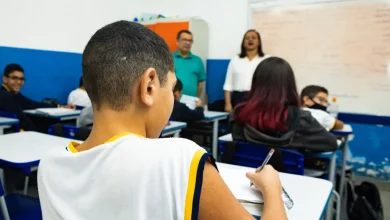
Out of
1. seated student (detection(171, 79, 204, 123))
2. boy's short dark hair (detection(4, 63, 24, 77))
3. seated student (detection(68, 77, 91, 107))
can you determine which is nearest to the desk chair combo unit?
seated student (detection(171, 79, 204, 123))

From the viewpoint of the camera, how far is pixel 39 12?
418cm

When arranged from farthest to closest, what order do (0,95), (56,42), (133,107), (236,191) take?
(56,42) → (0,95) → (236,191) → (133,107)

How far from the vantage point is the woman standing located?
14.2 feet

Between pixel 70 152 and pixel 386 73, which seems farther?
pixel 386 73

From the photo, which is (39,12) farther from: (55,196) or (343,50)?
(55,196)

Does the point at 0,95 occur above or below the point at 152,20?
below

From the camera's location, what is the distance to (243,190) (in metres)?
1.02

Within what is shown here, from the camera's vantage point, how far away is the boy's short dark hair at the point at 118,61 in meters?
0.65

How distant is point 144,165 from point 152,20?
489 centimetres

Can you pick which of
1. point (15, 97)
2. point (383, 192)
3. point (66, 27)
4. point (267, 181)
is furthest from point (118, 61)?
point (66, 27)

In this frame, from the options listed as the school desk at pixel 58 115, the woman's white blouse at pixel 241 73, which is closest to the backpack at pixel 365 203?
the woman's white blouse at pixel 241 73

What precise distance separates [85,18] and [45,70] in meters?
0.97

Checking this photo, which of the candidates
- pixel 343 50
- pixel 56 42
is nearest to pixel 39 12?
pixel 56 42

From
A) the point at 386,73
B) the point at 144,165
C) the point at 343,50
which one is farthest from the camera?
the point at 343,50
